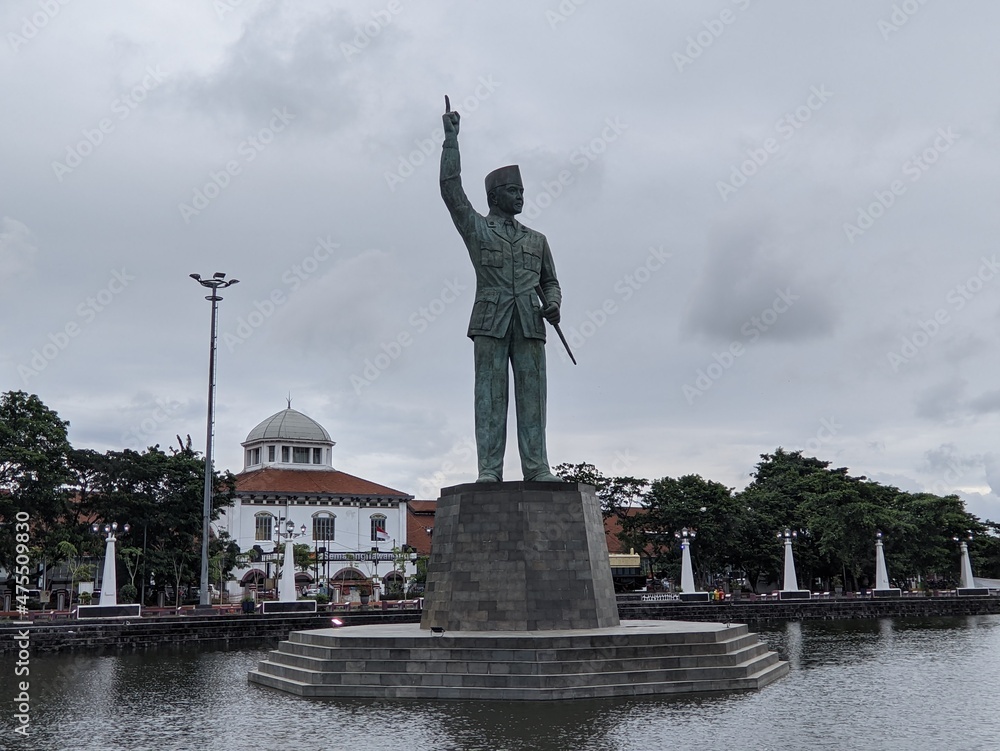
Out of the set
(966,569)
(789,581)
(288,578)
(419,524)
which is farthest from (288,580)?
(419,524)

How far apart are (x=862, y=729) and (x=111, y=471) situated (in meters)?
40.6

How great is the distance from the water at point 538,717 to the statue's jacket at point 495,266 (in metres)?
7.56

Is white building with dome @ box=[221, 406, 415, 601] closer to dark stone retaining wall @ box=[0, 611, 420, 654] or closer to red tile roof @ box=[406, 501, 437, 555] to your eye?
red tile roof @ box=[406, 501, 437, 555]

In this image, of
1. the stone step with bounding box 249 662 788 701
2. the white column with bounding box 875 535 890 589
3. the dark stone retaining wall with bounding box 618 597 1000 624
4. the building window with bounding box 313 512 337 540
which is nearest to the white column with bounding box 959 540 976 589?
the white column with bounding box 875 535 890 589

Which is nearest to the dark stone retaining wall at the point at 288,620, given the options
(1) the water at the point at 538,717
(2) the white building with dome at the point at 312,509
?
(1) the water at the point at 538,717

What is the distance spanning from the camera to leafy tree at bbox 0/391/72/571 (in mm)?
37475

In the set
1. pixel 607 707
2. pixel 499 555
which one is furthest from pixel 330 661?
pixel 607 707

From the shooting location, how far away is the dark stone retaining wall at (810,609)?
35.5 metres

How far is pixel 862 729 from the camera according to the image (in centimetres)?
1170

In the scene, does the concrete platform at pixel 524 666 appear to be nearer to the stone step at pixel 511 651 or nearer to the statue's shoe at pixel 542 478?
the stone step at pixel 511 651

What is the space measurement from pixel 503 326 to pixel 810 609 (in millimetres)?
24046

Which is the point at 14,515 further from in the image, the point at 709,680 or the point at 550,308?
the point at 709,680

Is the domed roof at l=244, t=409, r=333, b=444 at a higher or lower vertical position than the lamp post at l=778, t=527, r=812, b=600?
higher

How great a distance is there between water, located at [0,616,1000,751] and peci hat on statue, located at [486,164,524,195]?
9.95 meters
